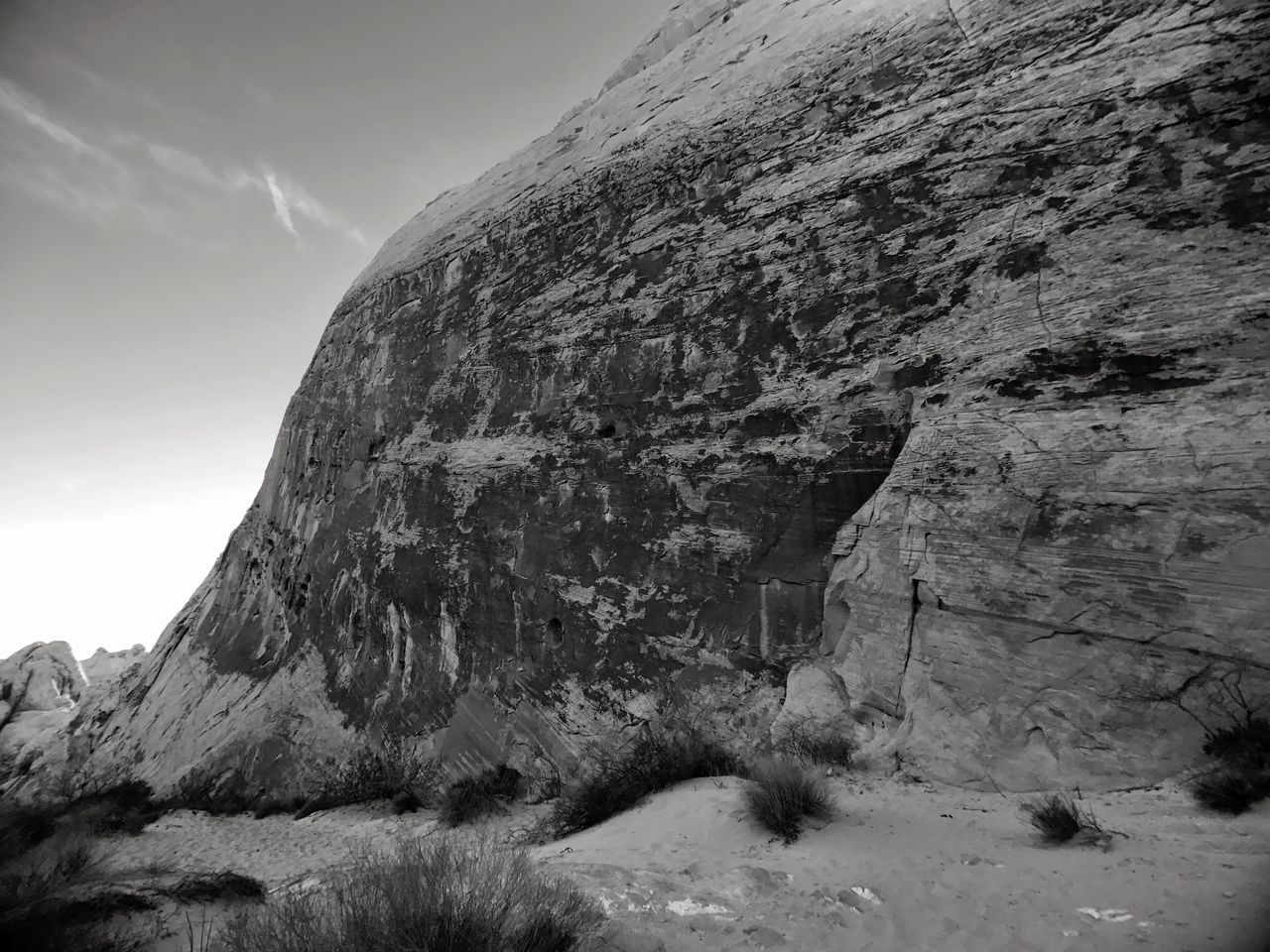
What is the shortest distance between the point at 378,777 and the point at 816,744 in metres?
6.07

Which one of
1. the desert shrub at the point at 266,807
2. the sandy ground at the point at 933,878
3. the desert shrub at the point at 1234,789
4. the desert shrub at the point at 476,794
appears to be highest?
the desert shrub at the point at 1234,789

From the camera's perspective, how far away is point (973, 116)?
585 centimetres

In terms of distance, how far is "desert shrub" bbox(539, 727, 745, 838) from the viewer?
5.25m

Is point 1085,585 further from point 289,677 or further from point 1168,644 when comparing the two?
point 289,677

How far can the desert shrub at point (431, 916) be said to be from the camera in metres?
2.41

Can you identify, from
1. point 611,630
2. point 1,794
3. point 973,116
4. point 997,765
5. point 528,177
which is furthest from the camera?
point 1,794

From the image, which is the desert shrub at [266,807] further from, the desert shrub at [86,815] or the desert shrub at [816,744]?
the desert shrub at [816,744]

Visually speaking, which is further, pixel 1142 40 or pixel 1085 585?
pixel 1142 40

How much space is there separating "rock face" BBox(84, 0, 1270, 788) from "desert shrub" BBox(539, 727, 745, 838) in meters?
0.41

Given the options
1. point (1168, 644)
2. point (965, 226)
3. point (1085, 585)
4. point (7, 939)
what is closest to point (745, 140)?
point (965, 226)

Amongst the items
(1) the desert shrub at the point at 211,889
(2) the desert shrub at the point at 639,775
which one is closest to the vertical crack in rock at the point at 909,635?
(2) the desert shrub at the point at 639,775

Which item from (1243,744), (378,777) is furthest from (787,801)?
(378,777)

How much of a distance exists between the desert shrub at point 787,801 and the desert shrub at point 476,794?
3.59 metres

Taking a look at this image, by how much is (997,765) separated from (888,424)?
2940mm
